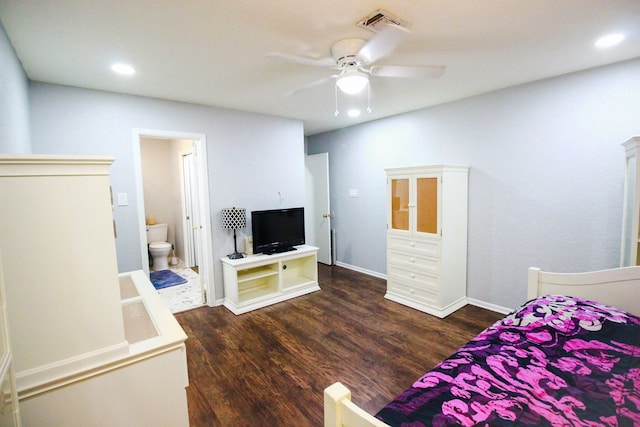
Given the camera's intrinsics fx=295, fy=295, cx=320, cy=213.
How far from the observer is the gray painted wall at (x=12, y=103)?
1698 millimetres

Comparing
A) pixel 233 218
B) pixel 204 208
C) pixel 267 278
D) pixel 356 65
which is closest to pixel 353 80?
pixel 356 65

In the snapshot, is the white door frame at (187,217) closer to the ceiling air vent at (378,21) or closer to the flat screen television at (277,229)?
the flat screen television at (277,229)

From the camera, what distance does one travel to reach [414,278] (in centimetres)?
346

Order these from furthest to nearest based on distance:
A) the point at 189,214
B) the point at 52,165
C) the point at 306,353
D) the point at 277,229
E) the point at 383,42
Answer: the point at 189,214, the point at 277,229, the point at 306,353, the point at 383,42, the point at 52,165

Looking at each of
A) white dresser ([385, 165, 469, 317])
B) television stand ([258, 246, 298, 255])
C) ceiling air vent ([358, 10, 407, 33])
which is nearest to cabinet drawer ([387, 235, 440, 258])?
white dresser ([385, 165, 469, 317])

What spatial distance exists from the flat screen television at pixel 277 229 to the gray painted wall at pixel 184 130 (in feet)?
0.91

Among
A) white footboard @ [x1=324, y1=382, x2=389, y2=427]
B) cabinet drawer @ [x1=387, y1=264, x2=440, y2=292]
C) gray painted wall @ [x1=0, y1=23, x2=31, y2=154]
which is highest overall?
gray painted wall @ [x1=0, y1=23, x2=31, y2=154]

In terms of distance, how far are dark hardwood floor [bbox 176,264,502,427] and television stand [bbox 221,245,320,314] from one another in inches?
5.0

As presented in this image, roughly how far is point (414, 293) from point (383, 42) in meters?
2.73

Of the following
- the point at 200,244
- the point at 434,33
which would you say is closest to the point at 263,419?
the point at 200,244

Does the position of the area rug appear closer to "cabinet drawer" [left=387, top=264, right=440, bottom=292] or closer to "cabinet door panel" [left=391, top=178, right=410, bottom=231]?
"cabinet drawer" [left=387, top=264, right=440, bottom=292]

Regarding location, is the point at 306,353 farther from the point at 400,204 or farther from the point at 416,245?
the point at 400,204

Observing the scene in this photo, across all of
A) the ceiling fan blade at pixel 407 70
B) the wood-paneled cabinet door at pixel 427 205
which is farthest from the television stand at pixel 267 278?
the ceiling fan blade at pixel 407 70

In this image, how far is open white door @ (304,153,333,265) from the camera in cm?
512
